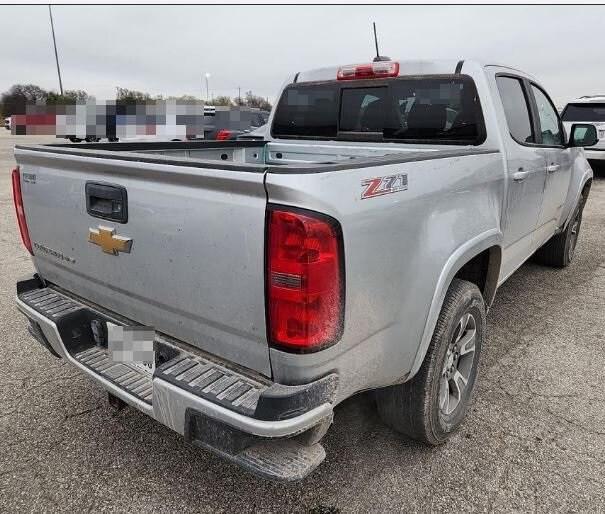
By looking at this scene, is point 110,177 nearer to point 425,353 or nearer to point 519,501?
point 425,353

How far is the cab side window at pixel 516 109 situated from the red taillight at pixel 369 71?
27.3 inches

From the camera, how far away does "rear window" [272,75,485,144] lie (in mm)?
3072

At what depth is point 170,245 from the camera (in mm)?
1907

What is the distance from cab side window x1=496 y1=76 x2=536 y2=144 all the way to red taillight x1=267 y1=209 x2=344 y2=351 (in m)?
2.12

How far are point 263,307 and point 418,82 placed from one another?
88.6 inches

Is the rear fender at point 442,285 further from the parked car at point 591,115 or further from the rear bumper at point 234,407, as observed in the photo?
the parked car at point 591,115

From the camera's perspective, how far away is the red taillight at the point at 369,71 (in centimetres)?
335

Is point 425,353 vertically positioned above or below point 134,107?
below

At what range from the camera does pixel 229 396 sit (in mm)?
1760

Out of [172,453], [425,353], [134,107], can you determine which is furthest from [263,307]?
[134,107]

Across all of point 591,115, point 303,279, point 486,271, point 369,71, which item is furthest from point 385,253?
point 591,115

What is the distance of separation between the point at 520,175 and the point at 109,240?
252 centimetres

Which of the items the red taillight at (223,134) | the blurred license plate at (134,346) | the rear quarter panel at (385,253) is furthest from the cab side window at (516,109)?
the red taillight at (223,134)

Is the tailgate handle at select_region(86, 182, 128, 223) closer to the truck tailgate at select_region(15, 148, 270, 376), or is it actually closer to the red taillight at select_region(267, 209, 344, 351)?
→ the truck tailgate at select_region(15, 148, 270, 376)
